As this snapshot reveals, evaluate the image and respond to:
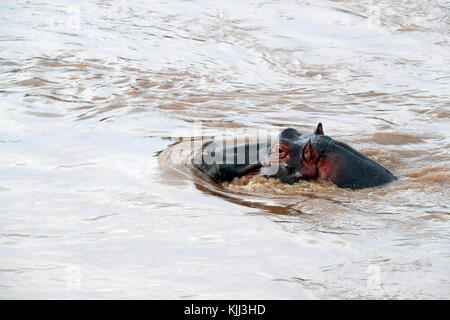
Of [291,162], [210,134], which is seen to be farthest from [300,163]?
[210,134]

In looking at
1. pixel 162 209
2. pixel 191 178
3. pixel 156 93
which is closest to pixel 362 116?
pixel 156 93

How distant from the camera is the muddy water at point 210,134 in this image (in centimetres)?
327

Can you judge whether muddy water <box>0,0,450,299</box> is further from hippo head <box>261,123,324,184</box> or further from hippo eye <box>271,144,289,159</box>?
hippo eye <box>271,144,289,159</box>

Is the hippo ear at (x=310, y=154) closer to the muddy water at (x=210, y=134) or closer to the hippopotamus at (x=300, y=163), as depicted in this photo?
the hippopotamus at (x=300, y=163)

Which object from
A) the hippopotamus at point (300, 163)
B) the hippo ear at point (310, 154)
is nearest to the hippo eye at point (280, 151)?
the hippopotamus at point (300, 163)

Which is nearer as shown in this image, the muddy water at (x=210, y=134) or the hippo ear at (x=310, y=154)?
the muddy water at (x=210, y=134)

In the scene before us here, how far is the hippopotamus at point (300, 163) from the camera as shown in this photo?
4586mm

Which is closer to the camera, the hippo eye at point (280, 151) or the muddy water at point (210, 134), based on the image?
the muddy water at point (210, 134)

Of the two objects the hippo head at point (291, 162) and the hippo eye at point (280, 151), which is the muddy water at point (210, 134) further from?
the hippo eye at point (280, 151)

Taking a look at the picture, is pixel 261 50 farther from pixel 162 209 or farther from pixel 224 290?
pixel 224 290

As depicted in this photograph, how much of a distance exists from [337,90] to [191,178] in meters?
4.51

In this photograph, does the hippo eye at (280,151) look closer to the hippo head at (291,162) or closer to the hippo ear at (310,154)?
the hippo head at (291,162)

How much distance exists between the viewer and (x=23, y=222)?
3.93 meters
